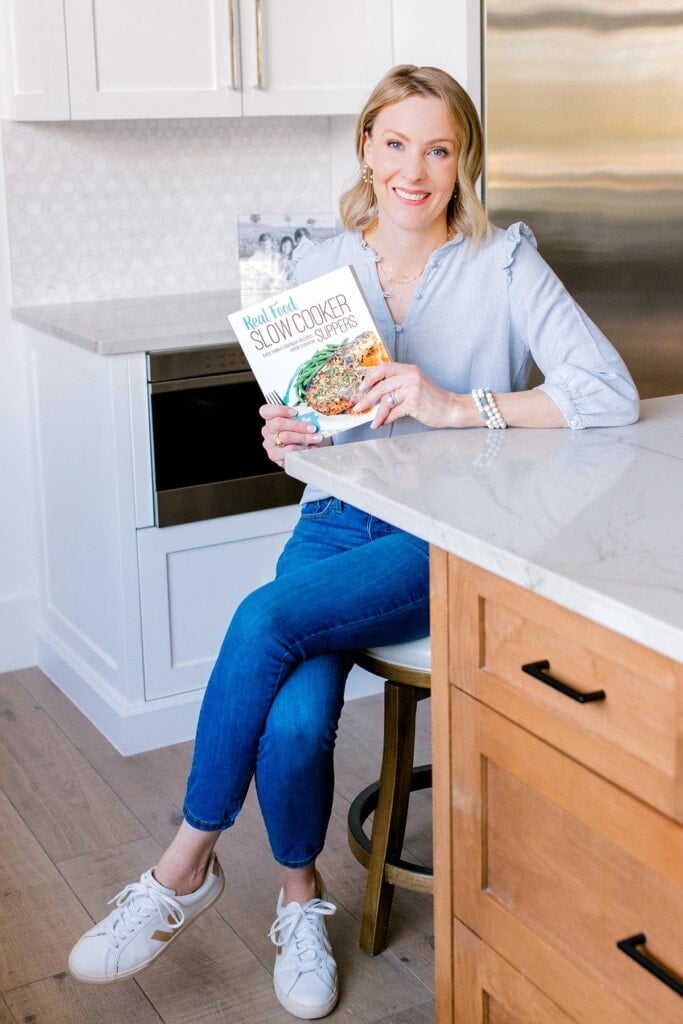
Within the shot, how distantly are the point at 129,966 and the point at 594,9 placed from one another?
2.03 meters

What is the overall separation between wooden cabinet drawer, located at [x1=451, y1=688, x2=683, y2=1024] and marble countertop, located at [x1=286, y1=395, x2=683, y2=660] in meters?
0.21

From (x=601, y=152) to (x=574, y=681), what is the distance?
67.9 inches

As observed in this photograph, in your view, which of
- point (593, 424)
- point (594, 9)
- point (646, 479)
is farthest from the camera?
point (594, 9)

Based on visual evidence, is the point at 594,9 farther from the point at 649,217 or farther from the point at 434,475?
the point at 434,475

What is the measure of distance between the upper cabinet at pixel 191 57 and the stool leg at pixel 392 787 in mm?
1581

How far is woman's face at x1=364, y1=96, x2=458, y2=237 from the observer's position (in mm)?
2051

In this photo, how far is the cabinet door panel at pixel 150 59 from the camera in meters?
2.80

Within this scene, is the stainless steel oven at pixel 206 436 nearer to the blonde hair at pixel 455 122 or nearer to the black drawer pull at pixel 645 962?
the blonde hair at pixel 455 122

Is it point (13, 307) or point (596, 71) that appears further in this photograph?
point (13, 307)

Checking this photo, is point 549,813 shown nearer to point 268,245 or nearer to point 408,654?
point 408,654

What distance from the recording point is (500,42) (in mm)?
2768

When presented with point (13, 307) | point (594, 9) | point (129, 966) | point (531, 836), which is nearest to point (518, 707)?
point (531, 836)

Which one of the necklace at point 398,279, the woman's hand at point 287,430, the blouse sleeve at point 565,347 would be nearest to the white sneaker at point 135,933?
the woman's hand at point 287,430

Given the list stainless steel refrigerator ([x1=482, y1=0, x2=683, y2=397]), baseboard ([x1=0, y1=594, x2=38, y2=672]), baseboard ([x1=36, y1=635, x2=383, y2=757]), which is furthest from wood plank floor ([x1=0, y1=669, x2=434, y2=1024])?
stainless steel refrigerator ([x1=482, y1=0, x2=683, y2=397])
